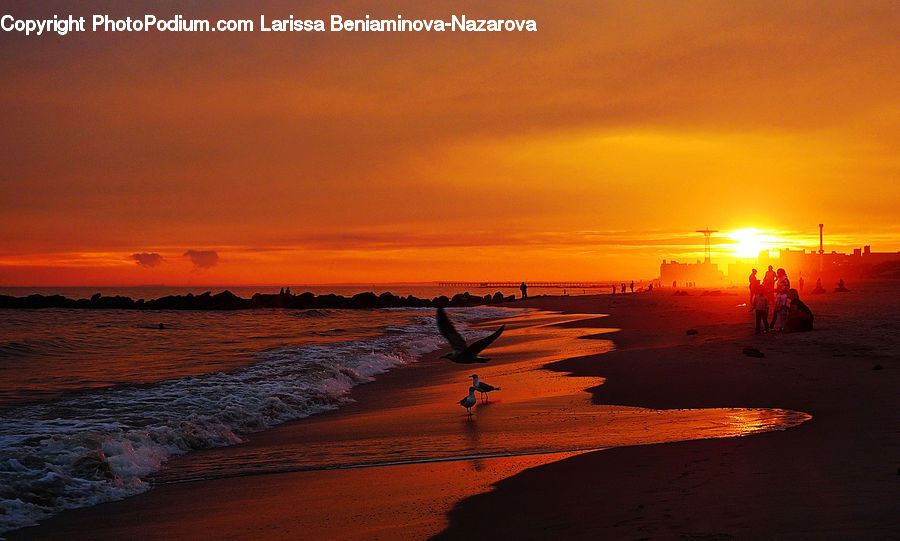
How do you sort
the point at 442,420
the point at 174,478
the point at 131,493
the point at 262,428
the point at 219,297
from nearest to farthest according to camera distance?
the point at 131,493 → the point at 174,478 → the point at 442,420 → the point at 262,428 → the point at 219,297

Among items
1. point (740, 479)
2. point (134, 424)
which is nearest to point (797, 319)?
point (740, 479)

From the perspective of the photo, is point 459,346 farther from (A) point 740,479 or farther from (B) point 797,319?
(B) point 797,319

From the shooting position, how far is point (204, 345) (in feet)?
98.3

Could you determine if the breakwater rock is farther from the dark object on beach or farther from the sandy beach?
the sandy beach

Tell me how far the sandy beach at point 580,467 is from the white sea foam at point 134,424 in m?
0.51

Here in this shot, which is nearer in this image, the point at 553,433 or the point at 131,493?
the point at 131,493

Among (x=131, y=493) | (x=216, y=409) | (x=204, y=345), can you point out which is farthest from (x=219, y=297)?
(x=131, y=493)

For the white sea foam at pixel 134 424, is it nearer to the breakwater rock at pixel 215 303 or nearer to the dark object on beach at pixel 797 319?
the dark object on beach at pixel 797 319

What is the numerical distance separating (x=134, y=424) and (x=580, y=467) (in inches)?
307

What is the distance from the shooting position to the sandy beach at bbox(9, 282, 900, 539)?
5656 mm

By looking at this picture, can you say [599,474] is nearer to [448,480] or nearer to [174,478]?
[448,480]

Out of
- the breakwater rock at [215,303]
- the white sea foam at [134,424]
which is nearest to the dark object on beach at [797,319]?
the white sea foam at [134,424]

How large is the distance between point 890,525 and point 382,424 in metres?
7.96

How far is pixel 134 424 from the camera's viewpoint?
12.1 m
